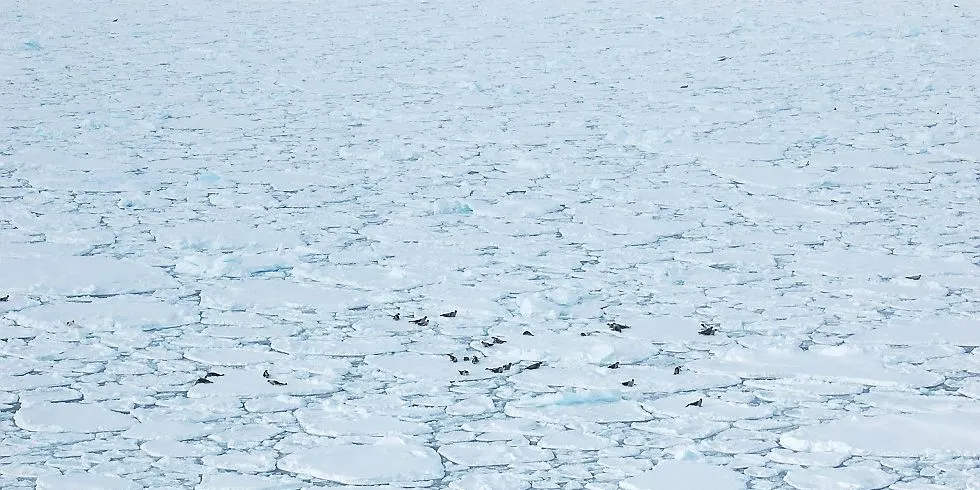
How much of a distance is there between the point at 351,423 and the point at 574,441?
0.54 m

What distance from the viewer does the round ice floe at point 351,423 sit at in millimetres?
3027

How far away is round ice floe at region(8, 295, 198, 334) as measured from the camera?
3.75 metres

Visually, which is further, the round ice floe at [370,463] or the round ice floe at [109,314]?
the round ice floe at [109,314]

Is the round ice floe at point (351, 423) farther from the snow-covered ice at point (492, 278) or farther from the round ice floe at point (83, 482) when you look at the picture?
the round ice floe at point (83, 482)

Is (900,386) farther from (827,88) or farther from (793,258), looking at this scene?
(827,88)

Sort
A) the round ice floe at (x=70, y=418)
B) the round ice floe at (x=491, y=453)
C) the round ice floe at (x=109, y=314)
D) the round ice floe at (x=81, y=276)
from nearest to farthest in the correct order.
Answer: the round ice floe at (x=491, y=453)
the round ice floe at (x=70, y=418)
the round ice floe at (x=109, y=314)
the round ice floe at (x=81, y=276)

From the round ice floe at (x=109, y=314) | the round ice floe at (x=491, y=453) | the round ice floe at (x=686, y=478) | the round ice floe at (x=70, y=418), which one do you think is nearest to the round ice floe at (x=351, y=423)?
the round ice floe at (x=491, y=453)

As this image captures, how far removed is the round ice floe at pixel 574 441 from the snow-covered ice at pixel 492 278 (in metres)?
0.01

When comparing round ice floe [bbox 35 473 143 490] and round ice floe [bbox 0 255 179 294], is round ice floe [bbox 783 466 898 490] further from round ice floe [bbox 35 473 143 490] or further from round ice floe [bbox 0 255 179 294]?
round ice floe [bbox 0 255 179 294]

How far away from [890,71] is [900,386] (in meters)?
5.38

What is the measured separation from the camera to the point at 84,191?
5.37 metres

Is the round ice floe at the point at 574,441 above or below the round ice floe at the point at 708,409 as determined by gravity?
above

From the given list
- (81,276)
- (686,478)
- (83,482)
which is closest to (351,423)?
(83,482)

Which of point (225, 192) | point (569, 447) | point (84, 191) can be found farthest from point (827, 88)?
point (569, 447)
